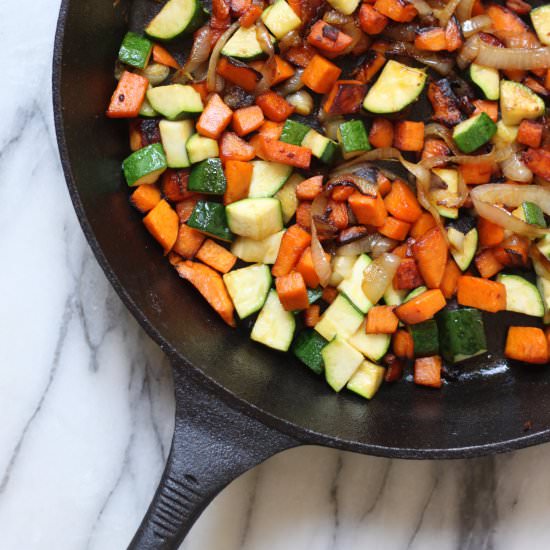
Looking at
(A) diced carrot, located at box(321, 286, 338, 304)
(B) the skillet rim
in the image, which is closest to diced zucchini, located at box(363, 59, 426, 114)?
(A) diced carrot, located at box(321, 286, 338, 304)

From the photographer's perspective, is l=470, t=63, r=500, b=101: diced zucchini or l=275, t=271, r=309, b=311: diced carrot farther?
l=470, t=63, r=500, b=101: diced zucchini

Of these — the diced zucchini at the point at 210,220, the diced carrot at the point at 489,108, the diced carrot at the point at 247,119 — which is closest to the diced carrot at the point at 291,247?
the diced zucchini at the point at 210,220

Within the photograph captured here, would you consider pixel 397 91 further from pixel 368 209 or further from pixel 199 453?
pixel 199 453

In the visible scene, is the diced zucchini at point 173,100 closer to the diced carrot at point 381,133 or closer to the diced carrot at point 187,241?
the diced carrot at point 187,241

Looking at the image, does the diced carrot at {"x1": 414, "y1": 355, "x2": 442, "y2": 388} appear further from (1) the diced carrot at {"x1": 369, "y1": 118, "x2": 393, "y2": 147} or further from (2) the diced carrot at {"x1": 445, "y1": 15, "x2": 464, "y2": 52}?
(2) the diced carrot at {"x1": 445, "y1": 15, "x2": 464, "y2": 52}

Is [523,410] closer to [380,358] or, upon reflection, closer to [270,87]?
[380,358]

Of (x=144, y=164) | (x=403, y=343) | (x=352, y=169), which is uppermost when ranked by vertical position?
(x=144, y=164)

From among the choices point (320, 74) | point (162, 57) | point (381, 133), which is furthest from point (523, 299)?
point (162, 57)
